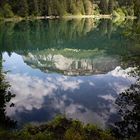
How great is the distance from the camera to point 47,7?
6211 inches

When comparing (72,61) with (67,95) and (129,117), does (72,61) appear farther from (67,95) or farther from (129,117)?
(129,117)

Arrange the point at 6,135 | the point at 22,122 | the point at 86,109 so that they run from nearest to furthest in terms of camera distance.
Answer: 1. the point at 6,135
2. the point at 22,122
3. the point at 86,109

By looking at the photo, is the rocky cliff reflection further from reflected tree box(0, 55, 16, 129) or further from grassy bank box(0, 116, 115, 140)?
grassy bank box(0, 116, 115, 140)

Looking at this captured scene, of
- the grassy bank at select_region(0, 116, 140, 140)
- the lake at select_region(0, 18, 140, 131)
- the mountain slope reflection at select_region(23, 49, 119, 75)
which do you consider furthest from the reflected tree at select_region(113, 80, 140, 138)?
the mountain slope reflection at select_region(23, 49, 119, 75)

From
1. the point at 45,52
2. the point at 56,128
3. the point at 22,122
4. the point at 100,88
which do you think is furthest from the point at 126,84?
the point at 45,52

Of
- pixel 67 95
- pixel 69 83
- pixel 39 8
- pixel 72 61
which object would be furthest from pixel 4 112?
pixel 39 8

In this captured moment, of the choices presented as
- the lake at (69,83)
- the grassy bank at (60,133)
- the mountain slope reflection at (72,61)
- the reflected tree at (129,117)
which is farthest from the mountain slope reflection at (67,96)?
the grassy bank at (60,133)

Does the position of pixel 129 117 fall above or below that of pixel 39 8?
below

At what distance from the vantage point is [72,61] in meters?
56.3

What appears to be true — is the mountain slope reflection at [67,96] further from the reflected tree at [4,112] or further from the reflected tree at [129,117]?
the reflected tree at [129,117]

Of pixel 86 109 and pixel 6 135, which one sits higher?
pixel 6 135

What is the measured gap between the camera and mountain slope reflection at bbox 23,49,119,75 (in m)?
46.3

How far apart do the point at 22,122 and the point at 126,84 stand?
15.2m

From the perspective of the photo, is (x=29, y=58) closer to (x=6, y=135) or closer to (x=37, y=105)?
(x=37, y=105)
